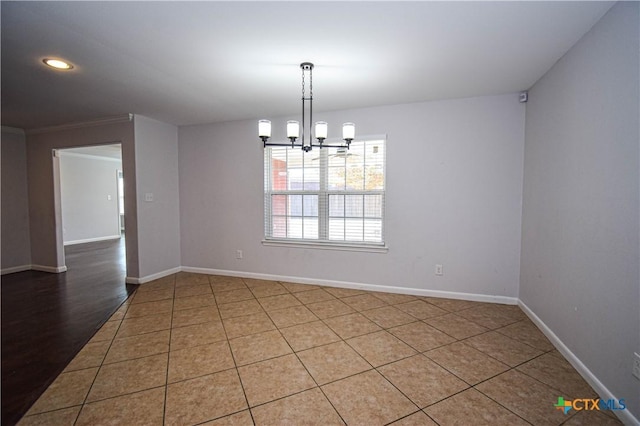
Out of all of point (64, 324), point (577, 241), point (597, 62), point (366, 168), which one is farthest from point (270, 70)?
point (64, 324)

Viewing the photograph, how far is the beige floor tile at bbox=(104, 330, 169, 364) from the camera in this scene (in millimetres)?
2275

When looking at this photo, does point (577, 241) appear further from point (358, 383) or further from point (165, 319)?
point (165, 319)

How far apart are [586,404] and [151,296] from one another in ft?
14.0

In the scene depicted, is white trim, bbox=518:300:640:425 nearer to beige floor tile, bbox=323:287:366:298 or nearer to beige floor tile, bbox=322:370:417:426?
beige floor tile, bbox=322:370:417:426

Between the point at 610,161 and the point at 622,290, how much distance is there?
79 cm

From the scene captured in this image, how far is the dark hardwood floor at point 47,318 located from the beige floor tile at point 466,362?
9.13ft

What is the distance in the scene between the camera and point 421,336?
2.58 m

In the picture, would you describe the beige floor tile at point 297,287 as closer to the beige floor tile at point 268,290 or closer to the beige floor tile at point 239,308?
the beige floor tile at point 268,290

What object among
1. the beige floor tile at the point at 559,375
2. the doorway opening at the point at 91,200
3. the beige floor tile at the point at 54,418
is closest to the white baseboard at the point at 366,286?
the beige floor tile at the point at 559,375

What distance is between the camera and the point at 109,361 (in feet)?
7.25

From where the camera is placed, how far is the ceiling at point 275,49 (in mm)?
1797

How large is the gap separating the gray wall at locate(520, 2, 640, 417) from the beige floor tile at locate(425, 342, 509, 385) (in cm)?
61

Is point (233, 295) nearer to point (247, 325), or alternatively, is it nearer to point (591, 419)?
point (247, 325)

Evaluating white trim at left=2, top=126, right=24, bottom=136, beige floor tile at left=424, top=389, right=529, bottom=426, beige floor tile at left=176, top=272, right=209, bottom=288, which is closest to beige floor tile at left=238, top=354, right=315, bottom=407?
beige floor tile at left=424, top=389, right=529, bottom=426
